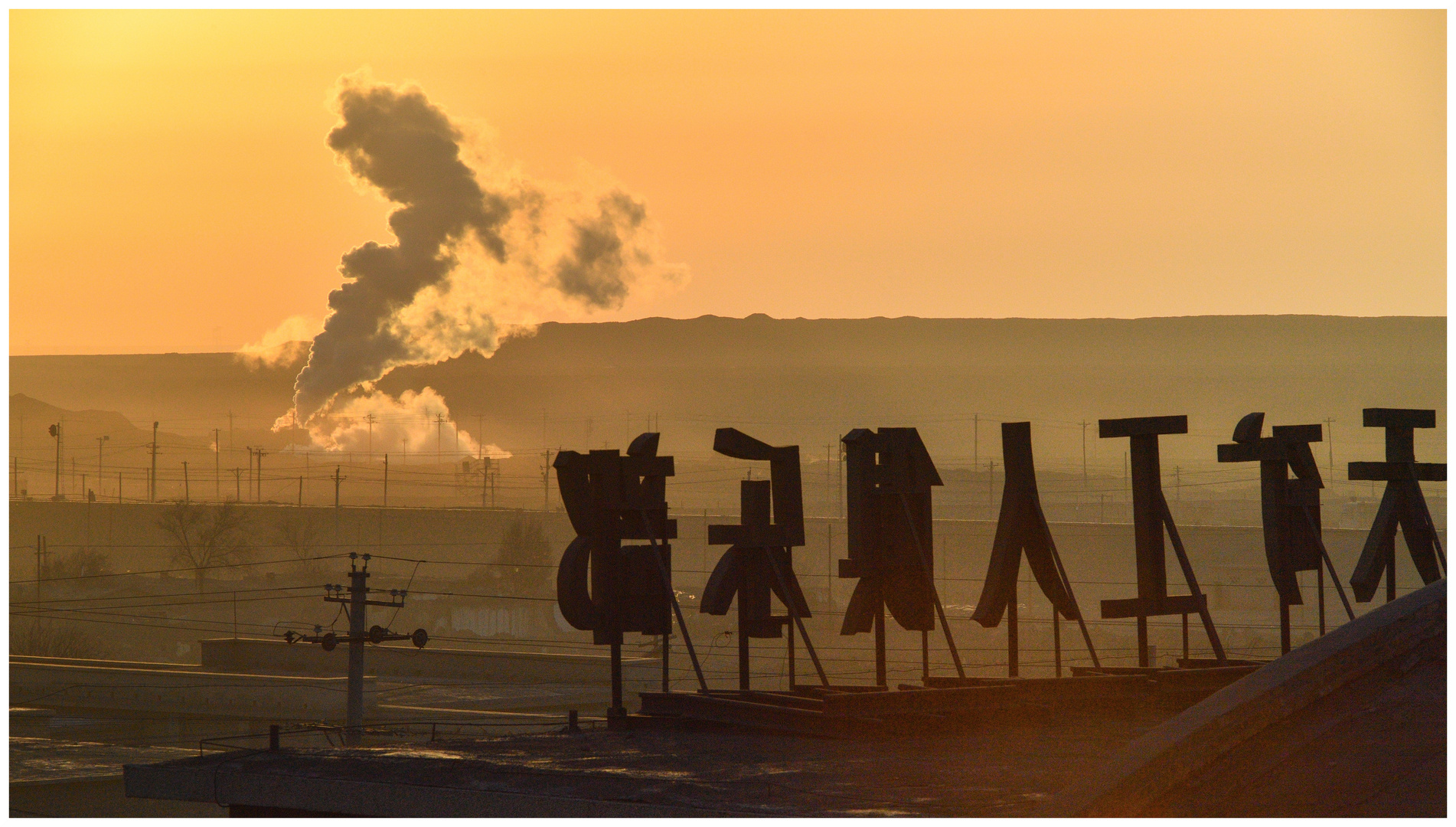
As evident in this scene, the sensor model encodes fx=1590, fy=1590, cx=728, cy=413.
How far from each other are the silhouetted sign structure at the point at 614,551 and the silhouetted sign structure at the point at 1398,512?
38.7 ft

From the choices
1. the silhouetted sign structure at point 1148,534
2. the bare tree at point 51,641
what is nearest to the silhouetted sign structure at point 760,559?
the silhouetted sign structure at point 1148,534

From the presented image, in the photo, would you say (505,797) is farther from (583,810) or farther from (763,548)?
(763,548)

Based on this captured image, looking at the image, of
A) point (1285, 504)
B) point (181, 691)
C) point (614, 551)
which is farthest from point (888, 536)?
point (181, 691)

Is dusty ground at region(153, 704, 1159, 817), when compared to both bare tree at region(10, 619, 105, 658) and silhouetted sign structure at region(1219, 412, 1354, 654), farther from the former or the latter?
bare tree at region(10, 619, 105, 658)

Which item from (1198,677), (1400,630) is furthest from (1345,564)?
(1400,630)

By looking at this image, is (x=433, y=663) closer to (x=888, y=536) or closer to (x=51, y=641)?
(x=51, y=641)

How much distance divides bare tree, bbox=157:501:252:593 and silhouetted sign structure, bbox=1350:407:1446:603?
10253cm

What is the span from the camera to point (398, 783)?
55.1 ft

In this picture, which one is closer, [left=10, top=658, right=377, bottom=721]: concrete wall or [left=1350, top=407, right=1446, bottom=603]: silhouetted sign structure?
[left=1350, top=407, right=1446, bottom=603]: silhouetted sign structure

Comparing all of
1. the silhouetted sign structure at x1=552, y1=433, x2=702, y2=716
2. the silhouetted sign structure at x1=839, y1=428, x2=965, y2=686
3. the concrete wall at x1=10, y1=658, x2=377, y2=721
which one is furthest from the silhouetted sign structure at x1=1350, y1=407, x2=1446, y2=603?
the concrete wall at x1=10, y1=658, x2=377, y2=721

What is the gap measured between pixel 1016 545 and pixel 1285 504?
5.09 meters

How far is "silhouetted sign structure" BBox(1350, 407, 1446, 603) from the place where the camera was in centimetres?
2628

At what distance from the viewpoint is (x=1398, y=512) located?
1035 inches

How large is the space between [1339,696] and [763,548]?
9.44 m
